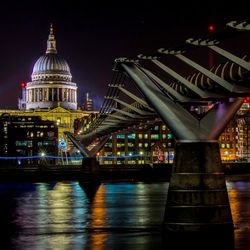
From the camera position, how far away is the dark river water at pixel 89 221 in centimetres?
3862

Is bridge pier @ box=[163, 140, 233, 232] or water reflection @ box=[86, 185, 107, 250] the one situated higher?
bridge pier @ box=[163, 140, 233, 232]

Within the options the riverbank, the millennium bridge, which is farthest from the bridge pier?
the riverbank

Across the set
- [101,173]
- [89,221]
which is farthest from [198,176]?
[101,173]

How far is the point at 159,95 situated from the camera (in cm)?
3559

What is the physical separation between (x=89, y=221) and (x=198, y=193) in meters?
18.8

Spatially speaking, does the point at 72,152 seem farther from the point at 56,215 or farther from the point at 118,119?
the point at 56,215

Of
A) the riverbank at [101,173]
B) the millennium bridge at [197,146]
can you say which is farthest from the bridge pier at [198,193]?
the riverbank at [101,173]

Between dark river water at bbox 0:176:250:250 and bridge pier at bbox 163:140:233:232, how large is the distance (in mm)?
2387

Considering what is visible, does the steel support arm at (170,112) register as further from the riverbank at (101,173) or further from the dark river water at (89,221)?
the riverbank at (101,173)

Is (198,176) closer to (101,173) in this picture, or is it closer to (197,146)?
(197,146)

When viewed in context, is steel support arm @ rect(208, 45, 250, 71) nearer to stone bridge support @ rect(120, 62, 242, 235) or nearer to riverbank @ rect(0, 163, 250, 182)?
stone bridge support @ rect(120, 62, 242, 235)

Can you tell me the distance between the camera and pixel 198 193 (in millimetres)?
33125

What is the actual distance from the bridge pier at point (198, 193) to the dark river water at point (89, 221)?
2.39 m

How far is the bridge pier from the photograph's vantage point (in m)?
32.9
